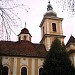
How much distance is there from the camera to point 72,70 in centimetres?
2589

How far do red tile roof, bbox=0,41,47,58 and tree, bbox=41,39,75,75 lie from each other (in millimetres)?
4040

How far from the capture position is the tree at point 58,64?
2541 centimetres

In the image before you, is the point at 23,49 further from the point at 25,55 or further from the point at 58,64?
the point at 58,64

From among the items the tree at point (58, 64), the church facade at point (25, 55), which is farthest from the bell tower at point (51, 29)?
the tree at point (58, 64)

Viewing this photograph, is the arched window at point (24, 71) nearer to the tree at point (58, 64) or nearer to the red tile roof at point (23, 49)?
the red tile roof at point (23, 49)

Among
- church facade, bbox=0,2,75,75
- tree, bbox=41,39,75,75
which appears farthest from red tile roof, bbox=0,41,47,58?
Result: tree, bbox=41,39,75,75

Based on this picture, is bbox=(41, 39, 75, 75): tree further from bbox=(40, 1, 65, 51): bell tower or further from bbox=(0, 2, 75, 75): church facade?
bbox=(40, 1, 65, 51): bell tower

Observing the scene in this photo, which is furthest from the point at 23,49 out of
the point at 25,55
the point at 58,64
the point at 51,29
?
the point at 58,64

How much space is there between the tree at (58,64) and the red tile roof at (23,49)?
13.3 feet

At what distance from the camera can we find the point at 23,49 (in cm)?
3194

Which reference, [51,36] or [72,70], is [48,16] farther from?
[72,70]

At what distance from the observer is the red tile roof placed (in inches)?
1194

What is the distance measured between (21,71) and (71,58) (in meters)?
7.52

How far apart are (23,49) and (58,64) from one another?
7890 mm
